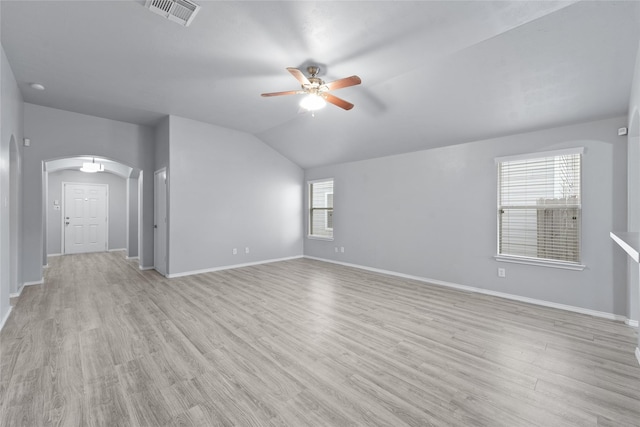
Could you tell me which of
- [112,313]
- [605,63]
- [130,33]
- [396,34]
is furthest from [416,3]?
[112,313]

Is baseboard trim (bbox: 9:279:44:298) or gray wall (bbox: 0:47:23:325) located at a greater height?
gray wall (bbox: 0:47:23:325)

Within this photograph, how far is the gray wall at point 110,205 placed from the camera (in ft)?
26.1

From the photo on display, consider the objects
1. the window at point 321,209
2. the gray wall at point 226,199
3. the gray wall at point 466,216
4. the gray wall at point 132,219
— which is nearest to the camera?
the gray wall at point 466,216

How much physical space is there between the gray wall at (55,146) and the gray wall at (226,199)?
127 cm

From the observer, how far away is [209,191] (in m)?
5.65

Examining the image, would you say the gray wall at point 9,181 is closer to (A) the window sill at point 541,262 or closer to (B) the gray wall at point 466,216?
(B) the gray wall at point 466,216

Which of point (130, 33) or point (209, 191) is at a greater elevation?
point (130, 33)

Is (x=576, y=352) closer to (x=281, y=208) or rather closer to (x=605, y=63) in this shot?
(x=605, y=63)

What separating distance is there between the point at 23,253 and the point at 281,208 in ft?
15.4

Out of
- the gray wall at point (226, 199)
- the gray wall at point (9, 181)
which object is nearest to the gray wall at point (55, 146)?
the gray wall at point (9, 181)

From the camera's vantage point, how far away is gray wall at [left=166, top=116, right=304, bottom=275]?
523 cm

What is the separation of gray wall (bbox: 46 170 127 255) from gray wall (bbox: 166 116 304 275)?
5282 mm

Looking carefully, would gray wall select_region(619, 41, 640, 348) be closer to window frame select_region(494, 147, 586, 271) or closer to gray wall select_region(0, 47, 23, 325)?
window frame select_region(494, 147, 586, 271)

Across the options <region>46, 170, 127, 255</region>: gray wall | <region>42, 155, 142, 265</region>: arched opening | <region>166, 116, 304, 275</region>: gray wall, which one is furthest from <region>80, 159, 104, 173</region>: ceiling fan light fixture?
<region>166, 116, 304, 275</region>: gray wall
